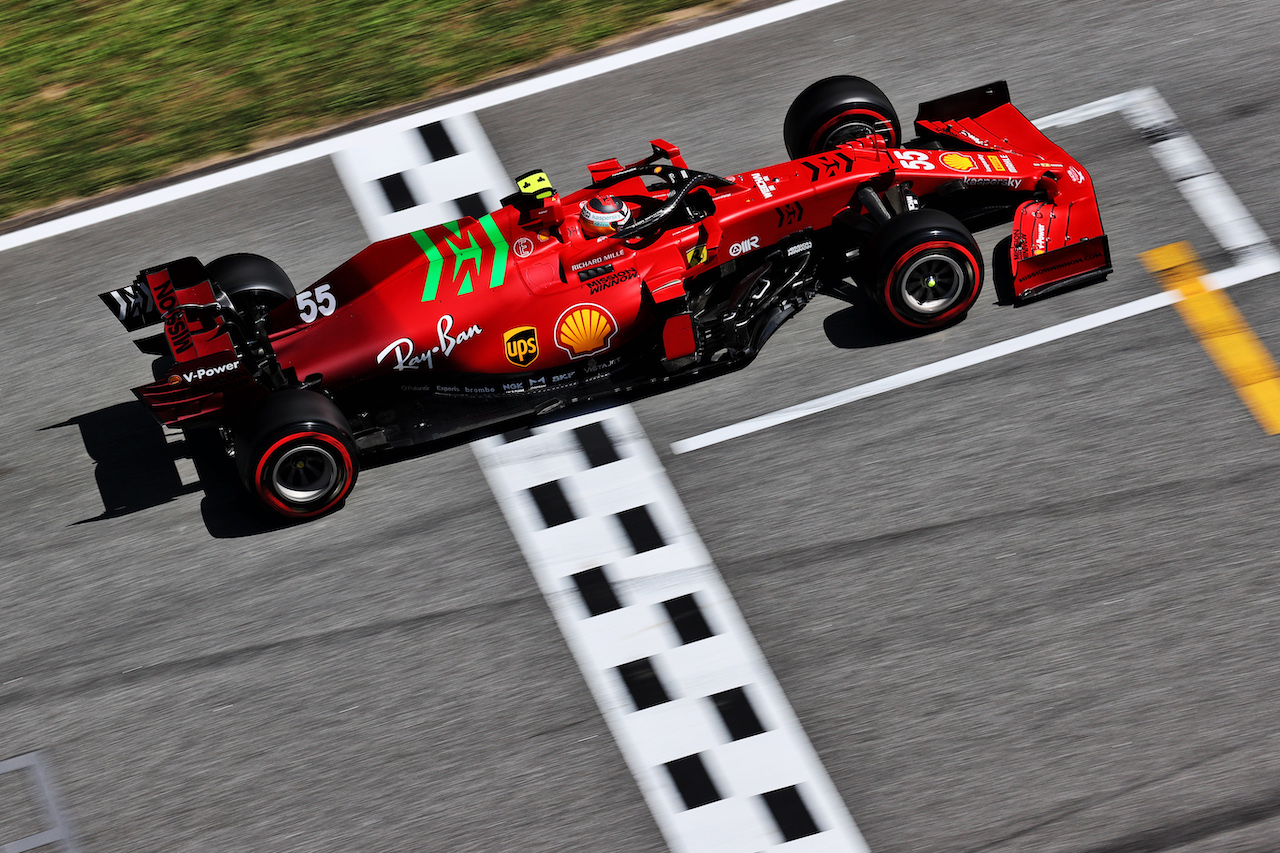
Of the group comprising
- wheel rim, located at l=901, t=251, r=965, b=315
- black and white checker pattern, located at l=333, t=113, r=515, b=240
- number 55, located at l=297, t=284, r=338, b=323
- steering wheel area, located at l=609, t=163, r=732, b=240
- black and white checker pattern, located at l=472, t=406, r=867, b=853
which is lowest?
black and white checker pattern, located at l=472, t=406, r=867, b=853

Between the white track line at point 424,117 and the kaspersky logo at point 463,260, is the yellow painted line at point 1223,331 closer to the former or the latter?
the white track line at point 424,117

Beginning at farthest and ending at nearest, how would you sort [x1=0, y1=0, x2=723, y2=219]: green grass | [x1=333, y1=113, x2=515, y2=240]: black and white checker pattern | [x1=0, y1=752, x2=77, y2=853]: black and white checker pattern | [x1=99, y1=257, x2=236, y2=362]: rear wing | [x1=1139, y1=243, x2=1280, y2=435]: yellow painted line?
[x1=0, y1=0, x2=723, y2=219]: green grass, [x1=333, y1=113, x2=515, y2=240]: black and white checker pattern, [x1=1139, y1=243, x2=1280, y2=435]: yellow painted line, [x1=99, y1=257, x2=236, y2=362]: rear wing, [x1=0, y1=752, x2=77, y2=853]: black and white checker pattern

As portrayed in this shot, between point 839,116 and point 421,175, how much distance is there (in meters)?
3.28

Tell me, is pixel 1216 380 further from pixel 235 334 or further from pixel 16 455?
pixel 16 455

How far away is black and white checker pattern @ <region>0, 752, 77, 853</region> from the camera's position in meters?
6.93

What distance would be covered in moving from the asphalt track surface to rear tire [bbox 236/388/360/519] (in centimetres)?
32

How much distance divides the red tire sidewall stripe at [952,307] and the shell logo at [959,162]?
704mm

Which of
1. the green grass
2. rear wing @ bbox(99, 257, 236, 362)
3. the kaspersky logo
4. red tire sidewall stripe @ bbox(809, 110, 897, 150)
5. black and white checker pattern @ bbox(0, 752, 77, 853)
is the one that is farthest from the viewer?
the green grass

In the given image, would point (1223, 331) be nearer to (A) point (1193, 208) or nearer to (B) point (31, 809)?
(A) point (1193, 208)

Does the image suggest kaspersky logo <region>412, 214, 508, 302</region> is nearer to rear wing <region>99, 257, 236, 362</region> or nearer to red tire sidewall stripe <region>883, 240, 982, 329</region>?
rear wing <region>99, 257, 236, 362</region>

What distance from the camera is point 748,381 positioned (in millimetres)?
8344

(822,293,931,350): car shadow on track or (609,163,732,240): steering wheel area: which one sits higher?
(609,163,732,240): steering wheel area

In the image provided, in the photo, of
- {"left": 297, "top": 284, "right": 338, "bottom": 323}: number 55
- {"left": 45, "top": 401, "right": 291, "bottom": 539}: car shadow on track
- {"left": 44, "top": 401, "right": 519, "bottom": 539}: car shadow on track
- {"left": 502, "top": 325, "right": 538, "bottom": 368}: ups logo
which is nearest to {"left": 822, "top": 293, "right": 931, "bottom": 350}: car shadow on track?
{"left": 502, "top": 325, "right": 538, "bottom": 368}: ups logo

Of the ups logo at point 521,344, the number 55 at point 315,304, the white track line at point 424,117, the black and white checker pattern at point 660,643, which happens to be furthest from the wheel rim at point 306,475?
the white track line at point 424,117
